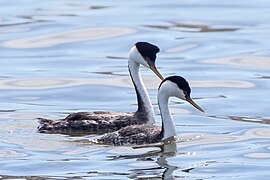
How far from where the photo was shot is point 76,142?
1730 centimetres

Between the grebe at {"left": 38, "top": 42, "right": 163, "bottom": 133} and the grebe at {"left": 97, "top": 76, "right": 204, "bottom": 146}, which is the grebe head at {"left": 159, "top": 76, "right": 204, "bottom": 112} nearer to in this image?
the grebe at {"left": 97, "top": 76, "right": 204, "bottom": 146}

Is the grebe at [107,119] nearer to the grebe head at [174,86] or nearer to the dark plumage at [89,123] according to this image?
the dark plumage at [89,123]

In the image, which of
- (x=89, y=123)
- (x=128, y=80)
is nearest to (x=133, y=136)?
(x=89, y=123)

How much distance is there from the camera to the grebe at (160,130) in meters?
17.0

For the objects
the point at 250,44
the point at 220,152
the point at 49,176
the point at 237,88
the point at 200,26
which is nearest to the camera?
the point at 49,176

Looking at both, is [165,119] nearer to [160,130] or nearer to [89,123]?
[160,130]

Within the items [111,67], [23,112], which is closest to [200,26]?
[111,67]

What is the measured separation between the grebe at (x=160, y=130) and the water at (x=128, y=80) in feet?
0.71

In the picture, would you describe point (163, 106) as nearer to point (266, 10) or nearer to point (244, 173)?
point (244, 173)

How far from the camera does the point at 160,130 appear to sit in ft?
56.7

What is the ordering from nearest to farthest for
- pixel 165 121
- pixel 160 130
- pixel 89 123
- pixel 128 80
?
pixel 165 121 → pixel 160 130 → pixel 89 123 → pixel 128 80

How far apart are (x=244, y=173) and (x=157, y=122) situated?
4.22m

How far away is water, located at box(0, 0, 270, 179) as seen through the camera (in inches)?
619

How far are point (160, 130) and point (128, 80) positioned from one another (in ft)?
19.7
